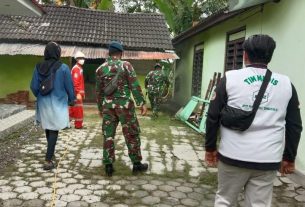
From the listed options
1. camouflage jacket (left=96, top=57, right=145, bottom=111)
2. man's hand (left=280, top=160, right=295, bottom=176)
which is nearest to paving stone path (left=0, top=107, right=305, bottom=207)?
camouflage jacket (left=96, top=57, right=145, bottom=111)

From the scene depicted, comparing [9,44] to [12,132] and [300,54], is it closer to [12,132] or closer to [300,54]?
[12,132]

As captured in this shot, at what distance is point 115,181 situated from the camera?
4.98m

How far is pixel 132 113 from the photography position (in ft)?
17.0

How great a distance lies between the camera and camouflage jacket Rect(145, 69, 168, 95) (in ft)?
36.8

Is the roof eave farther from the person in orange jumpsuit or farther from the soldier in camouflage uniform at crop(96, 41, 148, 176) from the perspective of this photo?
the soldier in camouflage uniform at crop(96, 41, 148, 176)

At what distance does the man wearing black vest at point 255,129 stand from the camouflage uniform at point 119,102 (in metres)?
2.42

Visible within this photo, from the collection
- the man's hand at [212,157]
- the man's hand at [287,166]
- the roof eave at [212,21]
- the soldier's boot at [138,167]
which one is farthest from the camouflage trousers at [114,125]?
the roof eave at [212,21]

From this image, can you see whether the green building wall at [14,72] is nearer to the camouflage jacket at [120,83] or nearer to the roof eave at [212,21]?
the roof eave at [212,21]

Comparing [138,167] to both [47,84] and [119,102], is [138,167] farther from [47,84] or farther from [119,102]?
[47,84]

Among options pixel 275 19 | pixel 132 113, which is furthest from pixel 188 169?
pixel 275 19

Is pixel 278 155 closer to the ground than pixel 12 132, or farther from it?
farther from it

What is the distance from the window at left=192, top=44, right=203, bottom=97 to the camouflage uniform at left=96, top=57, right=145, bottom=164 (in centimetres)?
799

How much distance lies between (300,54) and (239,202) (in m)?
2.39

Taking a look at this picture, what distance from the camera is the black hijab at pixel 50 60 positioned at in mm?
5258
